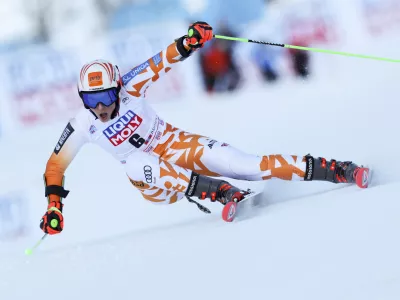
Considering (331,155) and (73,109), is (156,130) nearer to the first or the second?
(331,155)

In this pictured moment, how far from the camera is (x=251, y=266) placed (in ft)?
13.2

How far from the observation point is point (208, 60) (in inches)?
379

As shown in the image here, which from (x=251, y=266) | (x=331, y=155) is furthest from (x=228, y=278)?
(x=331, y=155)

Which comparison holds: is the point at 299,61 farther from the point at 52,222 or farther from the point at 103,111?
the point at 52,222

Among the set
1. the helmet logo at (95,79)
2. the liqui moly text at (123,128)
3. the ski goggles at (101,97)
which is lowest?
the liqui moly text at (123,128)

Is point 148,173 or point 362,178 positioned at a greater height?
point 148,173

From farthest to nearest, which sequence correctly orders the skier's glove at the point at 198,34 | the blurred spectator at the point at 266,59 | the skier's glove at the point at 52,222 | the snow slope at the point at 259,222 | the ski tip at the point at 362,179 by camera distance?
the blurred spectator at the point at 266,59 < the skier's glove at the point at 52,222 < the skier's glove at the point at 198,34 < the ski tip at the point at 362,179 < the snow slope at the point at 259,222

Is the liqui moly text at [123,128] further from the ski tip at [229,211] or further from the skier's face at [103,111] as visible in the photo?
the ski tip at [229,211]

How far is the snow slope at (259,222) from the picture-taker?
147 inches

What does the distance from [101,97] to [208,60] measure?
4.40 m

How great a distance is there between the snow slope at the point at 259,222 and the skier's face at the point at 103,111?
88cm

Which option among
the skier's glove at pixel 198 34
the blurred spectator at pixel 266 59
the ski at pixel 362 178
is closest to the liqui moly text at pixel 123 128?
the skier's glove at pixel 198 34

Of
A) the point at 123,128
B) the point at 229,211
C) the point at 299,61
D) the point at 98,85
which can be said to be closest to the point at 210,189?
the point at 229,211

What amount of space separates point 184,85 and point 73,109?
1.37 metres
